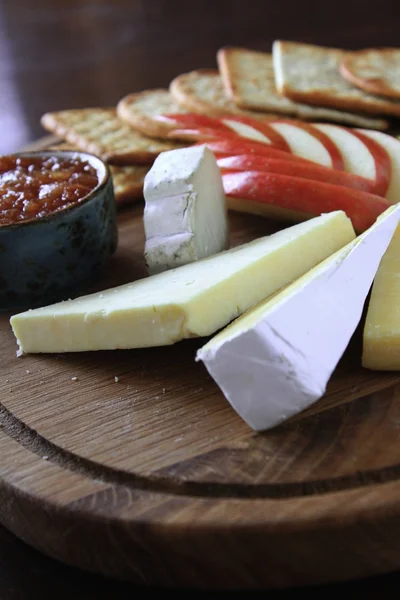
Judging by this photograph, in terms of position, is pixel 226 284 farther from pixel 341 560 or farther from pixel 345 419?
pixel 341 560

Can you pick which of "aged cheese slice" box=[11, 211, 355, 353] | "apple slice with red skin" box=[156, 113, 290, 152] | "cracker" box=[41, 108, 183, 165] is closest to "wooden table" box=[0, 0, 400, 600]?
"cracker" box=[41, 108, 183, 165]

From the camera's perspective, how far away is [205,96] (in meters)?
3.70

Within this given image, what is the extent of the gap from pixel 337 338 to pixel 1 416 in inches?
36.8

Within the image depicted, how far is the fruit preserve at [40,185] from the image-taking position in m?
2.31

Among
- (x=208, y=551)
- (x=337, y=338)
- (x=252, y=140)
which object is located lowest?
(x=208, y=551)

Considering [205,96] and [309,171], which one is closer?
[309,171]

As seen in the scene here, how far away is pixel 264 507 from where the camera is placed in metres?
1.50

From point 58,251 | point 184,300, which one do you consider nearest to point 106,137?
point 58,251

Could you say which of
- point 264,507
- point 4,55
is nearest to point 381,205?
point 264,507

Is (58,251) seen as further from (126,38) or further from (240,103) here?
(126,38)

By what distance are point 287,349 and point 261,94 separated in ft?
7.68

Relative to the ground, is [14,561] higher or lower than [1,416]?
lower

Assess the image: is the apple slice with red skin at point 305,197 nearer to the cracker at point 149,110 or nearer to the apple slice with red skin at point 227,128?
the apple slice with red skin at point 227,128

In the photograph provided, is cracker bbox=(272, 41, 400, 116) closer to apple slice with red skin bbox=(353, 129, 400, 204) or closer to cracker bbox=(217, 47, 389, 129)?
cracker bbox=(217, 47, 389, 129)
